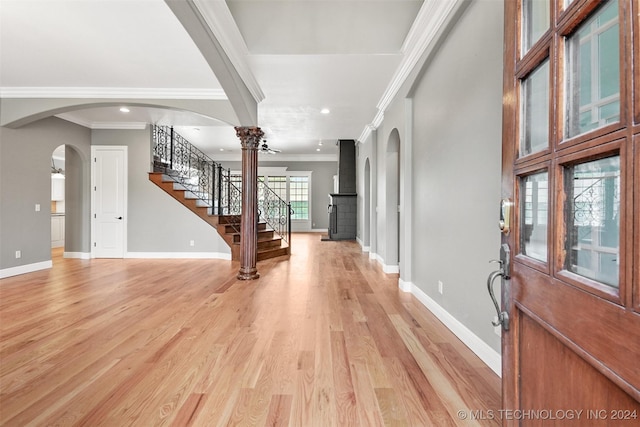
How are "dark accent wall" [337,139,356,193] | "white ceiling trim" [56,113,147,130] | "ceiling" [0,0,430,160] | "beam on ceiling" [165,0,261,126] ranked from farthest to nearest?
1. "dark accent wall" [337,139,356,193]
2. "white ceiling trim" [56,113,147,130]
3. "ceiling" [0,0,430,160]
4. "beam on ceiling" [165,0,261,126]

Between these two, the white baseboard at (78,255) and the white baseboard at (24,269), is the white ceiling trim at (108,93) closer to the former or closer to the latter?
the white baseboard at (24,269)

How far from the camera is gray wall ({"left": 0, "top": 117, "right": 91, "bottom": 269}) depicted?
14.9 ft

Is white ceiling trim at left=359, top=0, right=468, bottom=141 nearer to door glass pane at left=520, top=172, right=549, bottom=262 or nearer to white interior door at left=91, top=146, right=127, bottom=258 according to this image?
door glass pane at left=520, top=172, right=549, bottom=262

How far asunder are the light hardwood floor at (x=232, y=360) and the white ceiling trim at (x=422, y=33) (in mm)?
2595

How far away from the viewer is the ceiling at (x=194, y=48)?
2736 millimetres

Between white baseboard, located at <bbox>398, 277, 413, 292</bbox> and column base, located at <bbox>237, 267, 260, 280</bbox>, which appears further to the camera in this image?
column base, located at <bbox>237, 267, 260, 280</bbox>

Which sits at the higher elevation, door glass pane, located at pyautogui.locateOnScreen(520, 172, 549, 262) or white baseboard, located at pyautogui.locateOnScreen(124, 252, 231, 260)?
door glass pane, located at pyautogui.locateOnScreen(520, 172, 549, 262)

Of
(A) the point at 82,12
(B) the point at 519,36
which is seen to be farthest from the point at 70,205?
(B) the point at 519,36

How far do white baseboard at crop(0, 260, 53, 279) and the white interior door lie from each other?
102 cm

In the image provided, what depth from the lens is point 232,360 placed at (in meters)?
2.02

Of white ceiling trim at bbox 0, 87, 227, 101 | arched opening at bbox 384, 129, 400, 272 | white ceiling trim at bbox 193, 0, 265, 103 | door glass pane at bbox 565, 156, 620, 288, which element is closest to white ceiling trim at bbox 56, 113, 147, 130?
white ceiling trim at bbox 0, 87, 227, 101

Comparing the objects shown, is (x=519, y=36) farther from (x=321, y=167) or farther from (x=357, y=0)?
(x=321, y=167)

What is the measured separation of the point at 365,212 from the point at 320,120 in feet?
7.96

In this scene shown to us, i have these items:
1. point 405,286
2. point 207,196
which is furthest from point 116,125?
point 405,286
